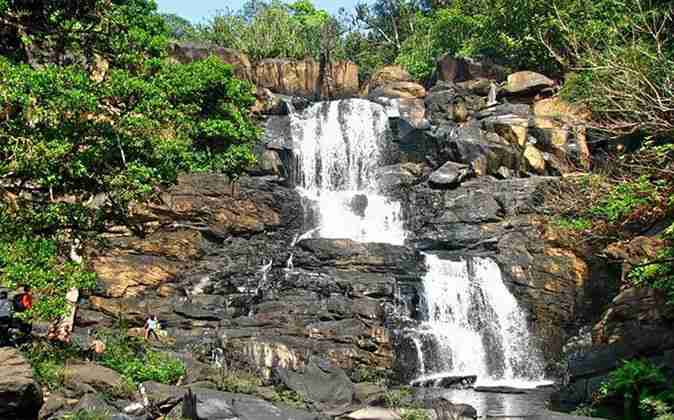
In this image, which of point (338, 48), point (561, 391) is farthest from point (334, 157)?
point (561, 391)

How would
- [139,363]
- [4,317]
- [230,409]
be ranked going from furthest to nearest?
[139,363] → [4,317] → [230,409]

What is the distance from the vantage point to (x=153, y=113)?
17.8 m

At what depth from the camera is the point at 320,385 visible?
56.3 ft

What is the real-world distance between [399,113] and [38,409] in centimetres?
2687

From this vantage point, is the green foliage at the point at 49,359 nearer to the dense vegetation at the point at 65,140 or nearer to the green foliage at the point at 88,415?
the dense vegetation at the point at 65,140

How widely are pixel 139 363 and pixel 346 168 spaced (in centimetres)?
1885

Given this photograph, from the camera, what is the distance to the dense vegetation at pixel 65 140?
46.4 feet

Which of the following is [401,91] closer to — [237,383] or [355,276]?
[355,276]

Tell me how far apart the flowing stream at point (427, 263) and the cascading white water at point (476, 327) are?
0.12 feet

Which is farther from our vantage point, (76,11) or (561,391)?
(561,391)

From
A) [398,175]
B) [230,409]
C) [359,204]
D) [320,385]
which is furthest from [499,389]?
[398,175]

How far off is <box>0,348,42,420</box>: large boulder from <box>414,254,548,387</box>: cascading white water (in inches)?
512

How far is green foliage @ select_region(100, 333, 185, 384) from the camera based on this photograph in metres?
15.8

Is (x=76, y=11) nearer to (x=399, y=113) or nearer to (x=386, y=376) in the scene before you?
(x=386, y=376)
